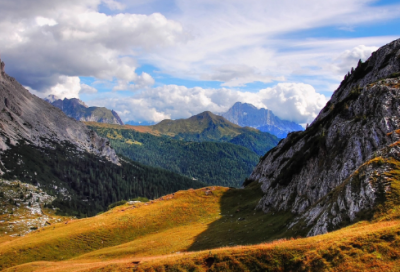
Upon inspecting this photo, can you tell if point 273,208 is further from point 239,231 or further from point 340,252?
point 340,252

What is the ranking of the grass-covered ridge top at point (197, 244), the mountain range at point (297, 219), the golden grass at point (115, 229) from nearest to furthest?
the grass-covered ridge top at point (197, 244) → the mountain range at point (297, 219) → the golden grass at point (115, 229)

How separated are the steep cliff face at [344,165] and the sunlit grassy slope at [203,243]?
4.39 meters

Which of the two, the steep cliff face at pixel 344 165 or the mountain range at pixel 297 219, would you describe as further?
the steep cliff face at pixel 344 165

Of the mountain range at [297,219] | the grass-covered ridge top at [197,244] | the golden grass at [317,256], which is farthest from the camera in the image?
the mountain range at [297,219]

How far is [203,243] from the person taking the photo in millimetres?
53031

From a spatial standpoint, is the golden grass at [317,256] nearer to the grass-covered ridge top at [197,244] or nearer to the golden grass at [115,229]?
the grass-covered ridge top at [197,244]

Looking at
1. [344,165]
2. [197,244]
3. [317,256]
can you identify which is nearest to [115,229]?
[197,244]

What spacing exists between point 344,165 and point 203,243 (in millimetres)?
33548

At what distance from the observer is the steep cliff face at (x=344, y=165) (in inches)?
1212

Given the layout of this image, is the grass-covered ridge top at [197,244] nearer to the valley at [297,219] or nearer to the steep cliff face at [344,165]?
the valley at [297,219]

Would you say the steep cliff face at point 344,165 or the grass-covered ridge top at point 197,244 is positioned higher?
the steep cliff face at point 344,165

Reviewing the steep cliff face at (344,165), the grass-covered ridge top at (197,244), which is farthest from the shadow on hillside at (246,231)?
the steep cliff face at (344,165)

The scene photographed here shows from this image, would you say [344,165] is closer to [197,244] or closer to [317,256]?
[317,256]

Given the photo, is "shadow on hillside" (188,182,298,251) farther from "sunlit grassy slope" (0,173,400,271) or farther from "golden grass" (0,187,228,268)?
"golden grass" (0,187,228,268)
